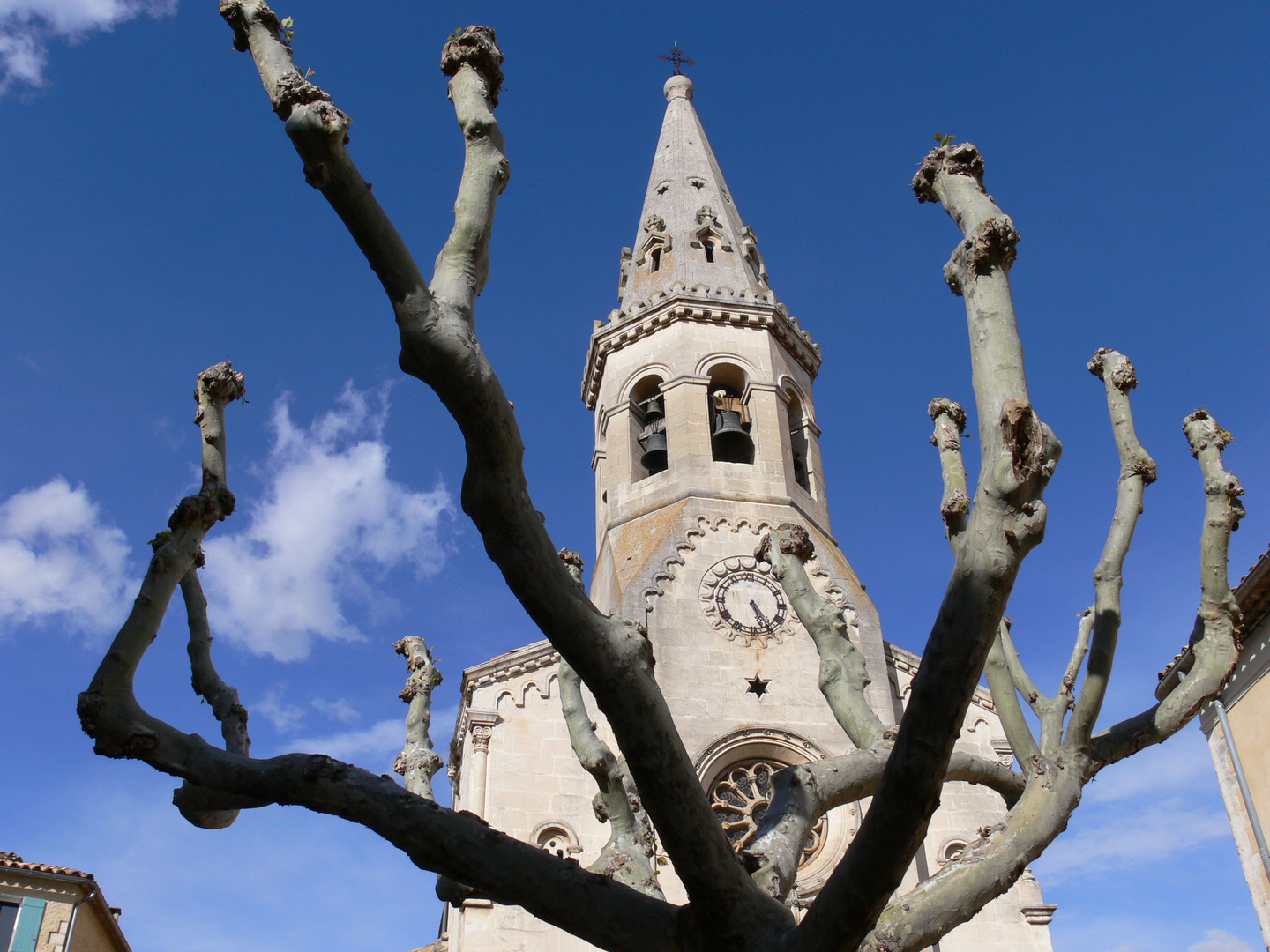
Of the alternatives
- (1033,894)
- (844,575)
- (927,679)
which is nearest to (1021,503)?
(927,679)

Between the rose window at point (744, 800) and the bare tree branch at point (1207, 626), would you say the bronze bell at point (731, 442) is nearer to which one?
the rose window at point (744, 800)

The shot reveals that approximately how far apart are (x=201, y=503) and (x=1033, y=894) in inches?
457

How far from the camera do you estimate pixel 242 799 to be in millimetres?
5438

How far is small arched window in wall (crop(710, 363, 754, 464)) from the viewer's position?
62.0 feet

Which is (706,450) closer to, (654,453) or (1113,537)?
(654,453)

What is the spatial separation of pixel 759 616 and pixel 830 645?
8.42 m

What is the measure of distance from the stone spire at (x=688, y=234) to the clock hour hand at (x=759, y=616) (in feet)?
23.2

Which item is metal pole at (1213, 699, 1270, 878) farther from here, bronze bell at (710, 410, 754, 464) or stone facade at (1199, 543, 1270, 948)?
bronze bell at (710, 410, 754, 464)

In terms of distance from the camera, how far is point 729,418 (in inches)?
745

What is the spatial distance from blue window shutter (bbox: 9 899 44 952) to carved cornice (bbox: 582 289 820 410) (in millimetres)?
12918

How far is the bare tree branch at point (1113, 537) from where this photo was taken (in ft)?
21.5

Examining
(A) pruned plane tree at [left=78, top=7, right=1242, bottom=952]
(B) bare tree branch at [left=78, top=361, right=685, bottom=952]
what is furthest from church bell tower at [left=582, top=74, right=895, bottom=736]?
(B) bare tree branch at [left=78, top=361, right=685, bottom=952]

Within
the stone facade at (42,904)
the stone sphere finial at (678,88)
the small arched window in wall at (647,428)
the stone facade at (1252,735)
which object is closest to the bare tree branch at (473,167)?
the stone facade at (1252,735)

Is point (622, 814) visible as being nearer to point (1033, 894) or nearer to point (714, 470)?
point (1033, 894)
